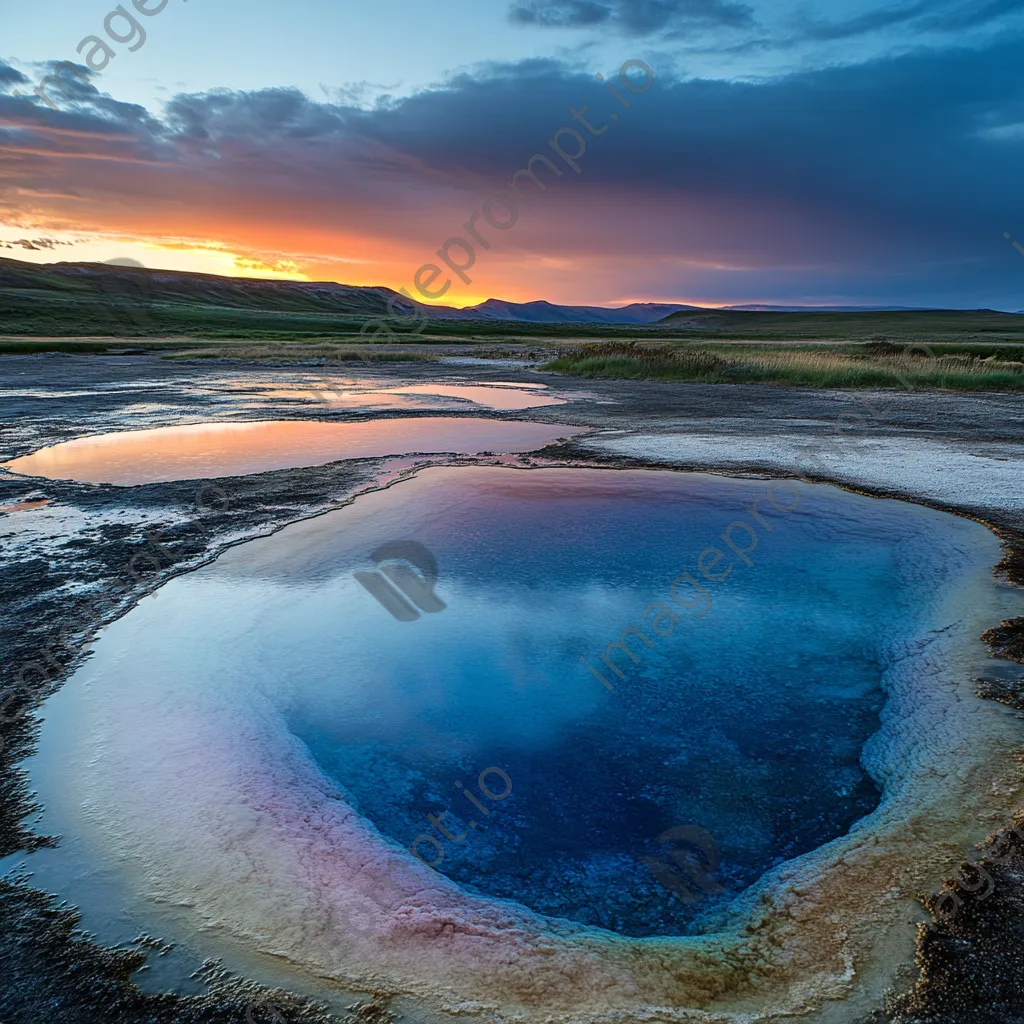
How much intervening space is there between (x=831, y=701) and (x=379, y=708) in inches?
107

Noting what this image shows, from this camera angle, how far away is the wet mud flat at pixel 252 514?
96.0 inches

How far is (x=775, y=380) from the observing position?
27.2m

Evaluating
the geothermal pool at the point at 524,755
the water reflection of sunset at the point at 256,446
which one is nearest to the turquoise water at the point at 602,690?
the geothermal pool at the point at 524,755

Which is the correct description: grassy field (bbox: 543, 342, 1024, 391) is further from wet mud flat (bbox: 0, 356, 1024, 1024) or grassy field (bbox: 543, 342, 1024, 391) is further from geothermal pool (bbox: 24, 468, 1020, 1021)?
geothermal pool (bbox: 24, 468, 1020, 1021)

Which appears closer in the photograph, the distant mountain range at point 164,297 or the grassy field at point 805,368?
the grassy field at point 805,368

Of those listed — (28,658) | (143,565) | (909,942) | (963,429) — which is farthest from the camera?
(963,429)

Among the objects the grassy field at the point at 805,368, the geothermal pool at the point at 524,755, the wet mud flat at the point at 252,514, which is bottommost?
the geothermal pool at the point at 524,755

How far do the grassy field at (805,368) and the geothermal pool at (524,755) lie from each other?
20.8 metres

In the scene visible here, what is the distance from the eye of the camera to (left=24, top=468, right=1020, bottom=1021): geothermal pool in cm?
274

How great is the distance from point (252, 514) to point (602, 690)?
5247 mm

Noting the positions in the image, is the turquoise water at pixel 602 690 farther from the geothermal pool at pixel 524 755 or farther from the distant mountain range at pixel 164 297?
the distant mountain range at pixel 164 297

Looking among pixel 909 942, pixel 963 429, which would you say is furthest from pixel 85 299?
pixel 909 942

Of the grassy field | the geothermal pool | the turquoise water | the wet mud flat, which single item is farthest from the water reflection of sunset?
the grassy field

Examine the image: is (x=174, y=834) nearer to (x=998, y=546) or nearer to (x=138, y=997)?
(x=138, y=997)
